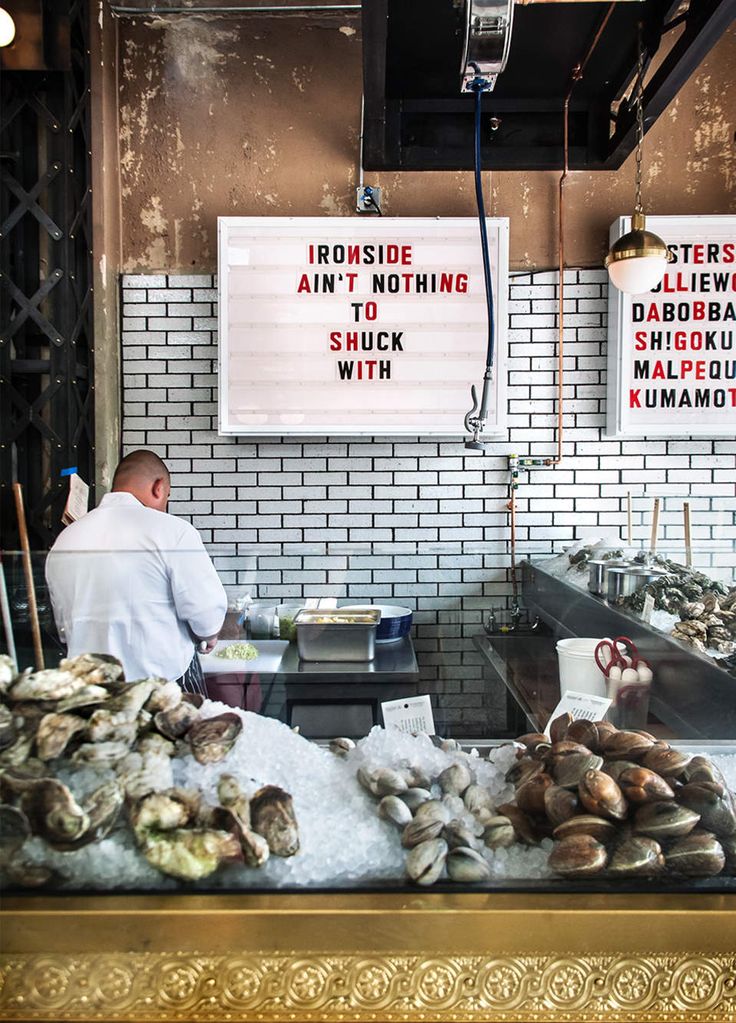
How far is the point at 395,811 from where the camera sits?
1268 mm

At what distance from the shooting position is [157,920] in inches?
45.7

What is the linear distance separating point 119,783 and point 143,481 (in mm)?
1723

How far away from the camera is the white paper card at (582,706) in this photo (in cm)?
151

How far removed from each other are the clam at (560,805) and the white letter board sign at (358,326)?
3507 mm

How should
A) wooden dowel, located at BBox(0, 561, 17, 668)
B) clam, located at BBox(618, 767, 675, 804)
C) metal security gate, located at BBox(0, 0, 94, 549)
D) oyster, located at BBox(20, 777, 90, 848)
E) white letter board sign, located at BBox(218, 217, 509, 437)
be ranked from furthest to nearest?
white letter board sign, located at BBox(218, 217, 509, 437), metal security gate, located at BBox(0, 0, 94, 549), wooden dowel, located at BBox(0, 561, 17, 668), clam, located at BBox(618, 767, 675, 804), oyster, located at BBox(20, 777, 90, 848)

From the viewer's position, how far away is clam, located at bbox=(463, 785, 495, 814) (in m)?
1.32

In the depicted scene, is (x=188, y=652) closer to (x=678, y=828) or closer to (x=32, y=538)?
(x=678, y=828)

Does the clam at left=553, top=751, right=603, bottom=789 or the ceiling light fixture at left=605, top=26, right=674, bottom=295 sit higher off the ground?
the ceiling light fixture at left=605, top=26, right=674, bottom=295

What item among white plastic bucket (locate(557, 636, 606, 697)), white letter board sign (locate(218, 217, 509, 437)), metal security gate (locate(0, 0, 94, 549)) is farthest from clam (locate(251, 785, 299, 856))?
white letter board sign (locate(218, 217, 509, 437))

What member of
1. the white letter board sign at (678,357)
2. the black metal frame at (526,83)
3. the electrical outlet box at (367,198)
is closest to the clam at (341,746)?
the black metal frame at (526,83)

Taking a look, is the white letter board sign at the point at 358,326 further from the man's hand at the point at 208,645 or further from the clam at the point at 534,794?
the clam at the point at 534,794

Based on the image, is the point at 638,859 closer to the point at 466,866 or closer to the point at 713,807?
the point at 713,807

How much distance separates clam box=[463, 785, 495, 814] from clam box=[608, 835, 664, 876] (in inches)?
8.7

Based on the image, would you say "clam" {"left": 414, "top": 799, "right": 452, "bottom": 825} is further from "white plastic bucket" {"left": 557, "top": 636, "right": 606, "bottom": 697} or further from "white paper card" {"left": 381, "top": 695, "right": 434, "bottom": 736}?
"white plastic bucket" {"left": 557, "top": 636, "right": 606, "bottom": 697}
